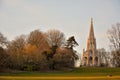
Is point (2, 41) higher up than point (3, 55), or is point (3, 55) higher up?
point (2, 41)

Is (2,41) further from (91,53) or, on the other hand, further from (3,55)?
(91,53)

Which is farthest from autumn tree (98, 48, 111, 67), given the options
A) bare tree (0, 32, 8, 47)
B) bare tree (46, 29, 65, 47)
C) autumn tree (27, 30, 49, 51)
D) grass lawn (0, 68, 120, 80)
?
bare tree (0, 32, 8, 47)

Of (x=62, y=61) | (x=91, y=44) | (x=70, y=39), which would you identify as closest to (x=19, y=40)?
(x=62, y=61)

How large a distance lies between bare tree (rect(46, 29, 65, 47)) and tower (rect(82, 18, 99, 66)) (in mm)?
29526

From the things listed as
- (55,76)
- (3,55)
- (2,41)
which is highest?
(2,41)

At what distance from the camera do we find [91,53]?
102500 mm

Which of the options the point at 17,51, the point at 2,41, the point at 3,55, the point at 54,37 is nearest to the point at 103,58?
the point at 54,37

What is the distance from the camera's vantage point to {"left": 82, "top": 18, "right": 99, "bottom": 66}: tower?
99.9 m

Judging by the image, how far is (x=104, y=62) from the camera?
3514 inches

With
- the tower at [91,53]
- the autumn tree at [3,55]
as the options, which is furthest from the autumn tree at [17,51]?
the tower at [91,53]

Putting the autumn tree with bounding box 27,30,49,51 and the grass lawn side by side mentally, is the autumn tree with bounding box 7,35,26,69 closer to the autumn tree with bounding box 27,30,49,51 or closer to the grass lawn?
the autumn tree with bounding box 27,30,49,51

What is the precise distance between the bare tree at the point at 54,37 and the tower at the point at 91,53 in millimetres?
29526

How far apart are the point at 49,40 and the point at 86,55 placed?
32.6 m

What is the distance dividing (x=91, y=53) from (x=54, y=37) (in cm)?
3393
